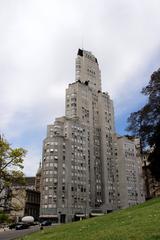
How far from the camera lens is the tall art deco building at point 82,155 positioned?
405ft

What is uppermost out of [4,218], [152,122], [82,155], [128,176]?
[82,155]

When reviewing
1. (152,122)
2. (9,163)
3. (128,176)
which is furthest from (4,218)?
(128,176)

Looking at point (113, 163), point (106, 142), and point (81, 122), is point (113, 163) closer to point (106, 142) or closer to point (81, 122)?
point (106, 142)

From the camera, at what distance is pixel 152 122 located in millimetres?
43219

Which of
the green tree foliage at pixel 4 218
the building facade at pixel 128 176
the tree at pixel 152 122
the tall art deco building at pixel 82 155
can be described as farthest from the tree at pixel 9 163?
the building facade at pixel 128 176

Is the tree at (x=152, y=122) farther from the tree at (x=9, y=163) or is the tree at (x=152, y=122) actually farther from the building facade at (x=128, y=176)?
the building facade at (x=128, y=176)

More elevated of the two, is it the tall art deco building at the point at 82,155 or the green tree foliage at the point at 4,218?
the tall art deco building at the point at 82,155

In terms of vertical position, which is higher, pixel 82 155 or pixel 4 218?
pixel 82 155

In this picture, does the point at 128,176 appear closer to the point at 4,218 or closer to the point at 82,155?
the point at 82,155

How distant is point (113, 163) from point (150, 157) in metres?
107

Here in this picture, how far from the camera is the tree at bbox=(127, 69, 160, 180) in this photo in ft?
139

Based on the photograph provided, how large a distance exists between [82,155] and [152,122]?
9496 centimetres

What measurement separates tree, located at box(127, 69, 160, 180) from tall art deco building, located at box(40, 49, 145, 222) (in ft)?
270

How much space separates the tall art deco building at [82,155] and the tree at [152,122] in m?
82.4
